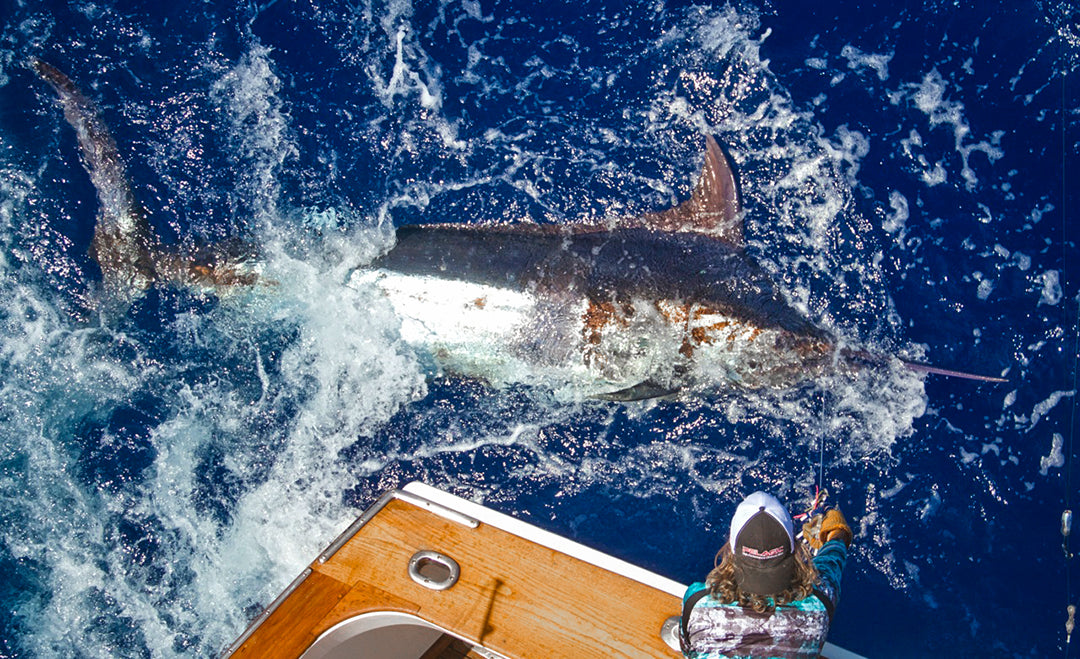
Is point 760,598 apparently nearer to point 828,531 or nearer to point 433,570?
point 828,531

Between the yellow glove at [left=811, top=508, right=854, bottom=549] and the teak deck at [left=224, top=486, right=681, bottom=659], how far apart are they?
590 mm

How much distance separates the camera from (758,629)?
2.14 meters

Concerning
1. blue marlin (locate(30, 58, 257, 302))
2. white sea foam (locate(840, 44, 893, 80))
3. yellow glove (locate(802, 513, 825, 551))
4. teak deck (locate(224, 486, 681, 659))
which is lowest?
teak deck (locate(224, 486, 681, 659))

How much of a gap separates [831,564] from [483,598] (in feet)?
4.11

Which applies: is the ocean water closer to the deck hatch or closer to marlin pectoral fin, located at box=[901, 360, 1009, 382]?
marlin pectoral fin, located at box=[901, 360, 1009, 382]

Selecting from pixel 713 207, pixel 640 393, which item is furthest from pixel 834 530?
pixel 713 207

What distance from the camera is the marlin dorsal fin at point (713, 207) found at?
399 cm

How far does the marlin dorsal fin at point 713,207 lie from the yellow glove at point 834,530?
1.69 m

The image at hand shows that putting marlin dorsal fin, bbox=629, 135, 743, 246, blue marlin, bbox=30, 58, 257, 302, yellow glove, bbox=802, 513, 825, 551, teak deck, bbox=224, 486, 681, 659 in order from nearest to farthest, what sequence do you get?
teak deck, bbox=224, 486, 681, 659 < yellow glove, bbox=802, 513, 825, 551 < marlin dorsal fin, bbox=629, 135, 743, 246 < blue marlin, bbox=30, 58, 257, 302

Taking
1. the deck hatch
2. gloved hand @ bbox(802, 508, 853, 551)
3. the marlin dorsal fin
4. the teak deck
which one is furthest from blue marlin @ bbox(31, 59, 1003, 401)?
the deck hatch

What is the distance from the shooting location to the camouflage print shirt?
7.02 ft

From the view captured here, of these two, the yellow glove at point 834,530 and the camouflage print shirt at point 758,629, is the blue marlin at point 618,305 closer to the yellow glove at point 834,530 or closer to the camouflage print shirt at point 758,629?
the yellow glove at point 834,530

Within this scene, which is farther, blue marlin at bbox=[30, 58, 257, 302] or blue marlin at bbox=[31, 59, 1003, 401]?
blue marlin at bbox=[30, 58, 257, 302]

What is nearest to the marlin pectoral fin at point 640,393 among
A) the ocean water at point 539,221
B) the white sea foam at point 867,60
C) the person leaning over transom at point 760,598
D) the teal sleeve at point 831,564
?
the ocean water at point 539,221
